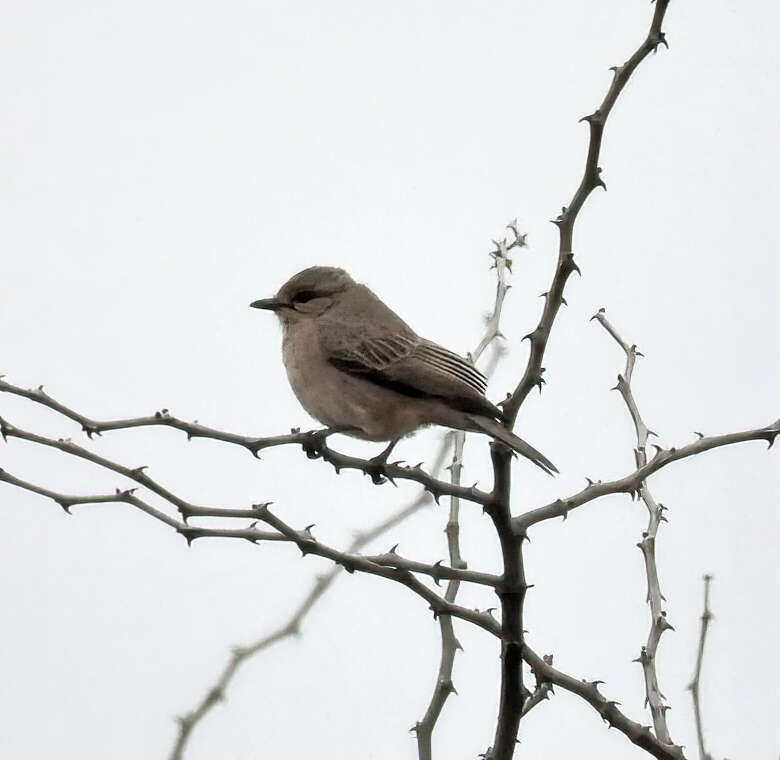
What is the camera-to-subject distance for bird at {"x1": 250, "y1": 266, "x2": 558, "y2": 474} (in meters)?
4.72

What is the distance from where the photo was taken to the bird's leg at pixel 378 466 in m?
3.79

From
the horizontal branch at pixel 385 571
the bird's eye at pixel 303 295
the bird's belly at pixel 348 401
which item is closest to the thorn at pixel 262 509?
the horizontal branch at pixel 385 571

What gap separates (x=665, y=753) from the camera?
2.86m

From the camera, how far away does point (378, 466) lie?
152 inches

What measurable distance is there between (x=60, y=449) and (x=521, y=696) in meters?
1.35

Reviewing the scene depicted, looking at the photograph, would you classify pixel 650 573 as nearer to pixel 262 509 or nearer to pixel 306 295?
pixel 262 509

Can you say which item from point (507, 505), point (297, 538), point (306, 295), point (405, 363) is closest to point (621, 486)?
point (507, 505)

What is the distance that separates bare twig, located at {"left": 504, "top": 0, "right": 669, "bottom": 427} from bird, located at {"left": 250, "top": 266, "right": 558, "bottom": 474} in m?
1.41

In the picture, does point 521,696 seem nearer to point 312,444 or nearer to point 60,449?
point 312,444

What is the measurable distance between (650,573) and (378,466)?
95cm

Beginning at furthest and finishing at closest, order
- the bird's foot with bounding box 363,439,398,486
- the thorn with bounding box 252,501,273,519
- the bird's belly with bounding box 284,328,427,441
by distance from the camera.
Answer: the bird's belly with bounding box 284,328,427,441, the bird's foot with bounding box 363,439,398,486, the thorn with bounding box 252,501,273,519

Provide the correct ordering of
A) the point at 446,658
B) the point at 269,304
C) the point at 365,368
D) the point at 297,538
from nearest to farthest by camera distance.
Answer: the point at 297,538 < the point at 446,658 < the point at 365,368 < the point at 269,304

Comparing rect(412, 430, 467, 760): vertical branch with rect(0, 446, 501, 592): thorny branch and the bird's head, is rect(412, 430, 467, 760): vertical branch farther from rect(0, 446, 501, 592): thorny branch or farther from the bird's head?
the bird's head

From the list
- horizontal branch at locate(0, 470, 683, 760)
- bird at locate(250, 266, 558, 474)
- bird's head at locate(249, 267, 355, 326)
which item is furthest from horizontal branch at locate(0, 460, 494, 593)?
bird's head at locate(249, 267, 355, 326)
